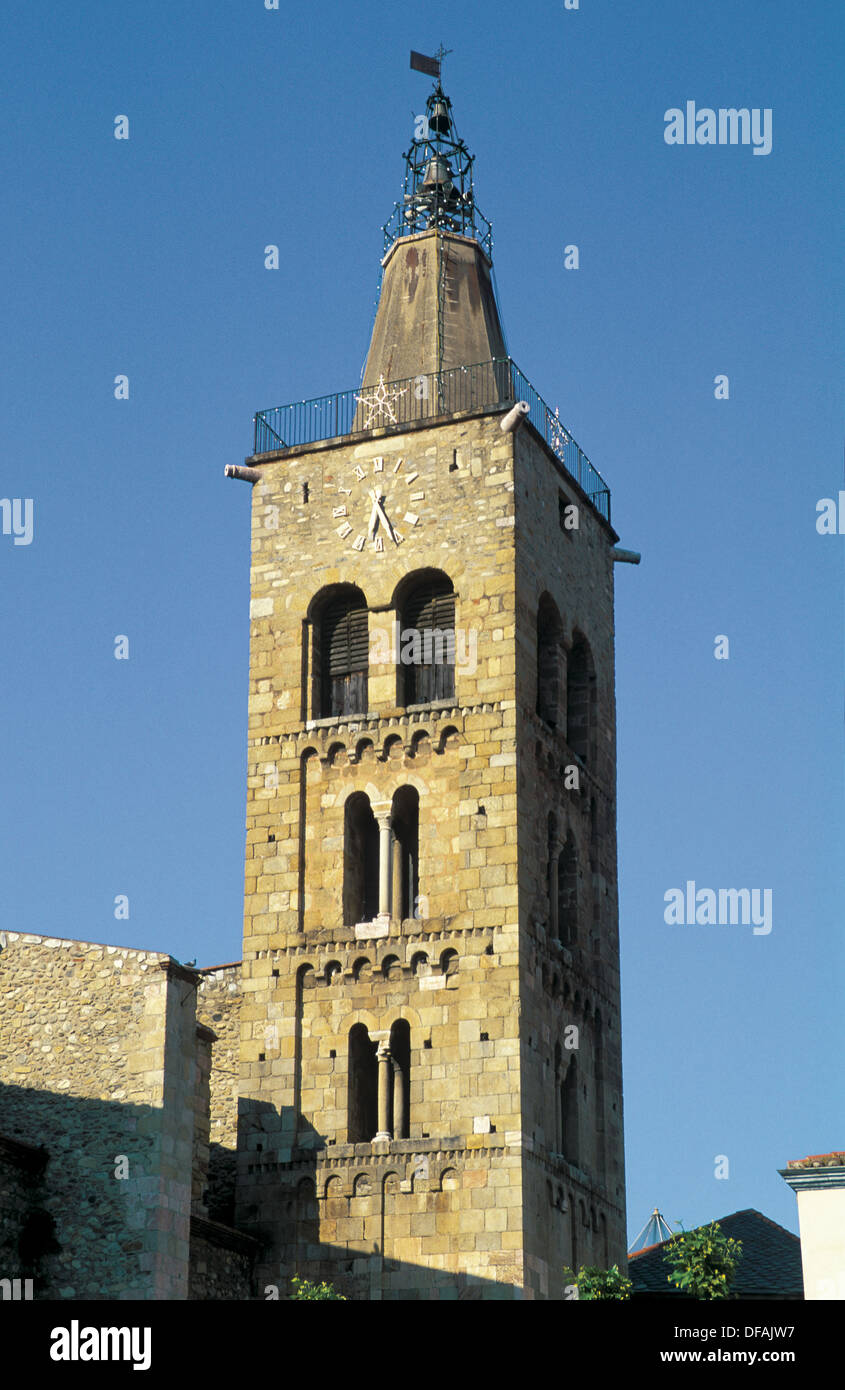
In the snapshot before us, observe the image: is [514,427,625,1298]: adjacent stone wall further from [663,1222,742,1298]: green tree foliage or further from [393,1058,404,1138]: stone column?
[663,1222,742,1298]: green tree foliage

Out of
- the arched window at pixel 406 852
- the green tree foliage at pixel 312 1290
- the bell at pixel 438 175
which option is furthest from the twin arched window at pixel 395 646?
the green tree foliage at pixel 312 1290

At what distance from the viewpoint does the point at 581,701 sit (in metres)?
40.4

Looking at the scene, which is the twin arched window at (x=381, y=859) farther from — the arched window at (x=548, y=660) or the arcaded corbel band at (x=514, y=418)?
the arcaded corbel band at (x=514, y=418)

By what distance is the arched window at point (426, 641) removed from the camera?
37.7 m

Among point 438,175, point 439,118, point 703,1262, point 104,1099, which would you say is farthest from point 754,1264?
point 439,118

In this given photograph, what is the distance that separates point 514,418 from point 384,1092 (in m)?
11.0

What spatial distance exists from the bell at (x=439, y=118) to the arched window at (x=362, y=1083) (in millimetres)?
18165
